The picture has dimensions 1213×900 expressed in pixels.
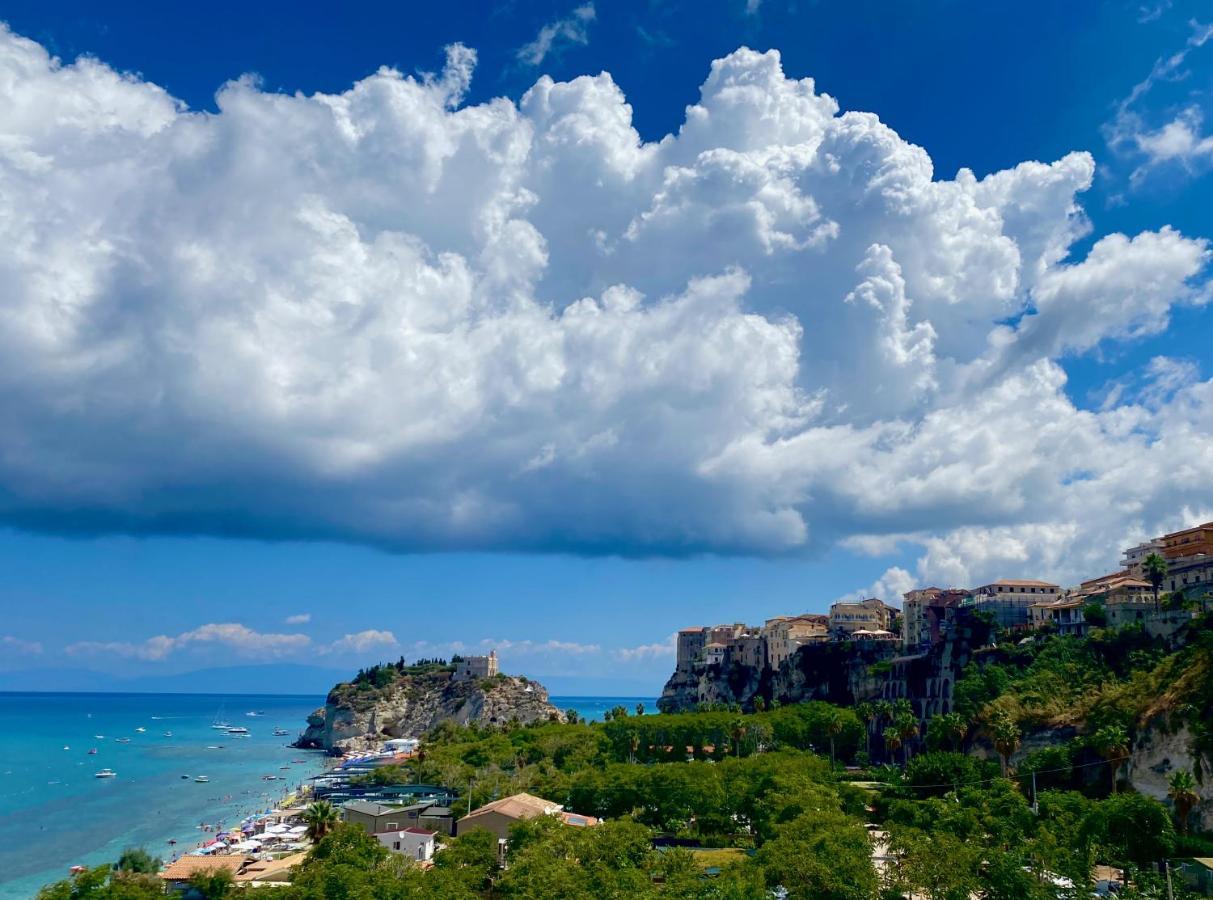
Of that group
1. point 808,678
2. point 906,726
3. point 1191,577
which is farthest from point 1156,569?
point 808,678

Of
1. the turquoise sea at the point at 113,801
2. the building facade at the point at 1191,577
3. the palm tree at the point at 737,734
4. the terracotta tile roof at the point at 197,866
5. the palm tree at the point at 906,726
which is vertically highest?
the building facade at the point at 1191,577

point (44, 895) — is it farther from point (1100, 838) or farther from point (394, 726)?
point (394, 726)

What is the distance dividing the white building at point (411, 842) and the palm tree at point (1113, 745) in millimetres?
50354

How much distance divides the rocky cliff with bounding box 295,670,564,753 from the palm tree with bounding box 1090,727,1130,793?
11754 centimetres

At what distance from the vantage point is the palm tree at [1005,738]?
8071cm

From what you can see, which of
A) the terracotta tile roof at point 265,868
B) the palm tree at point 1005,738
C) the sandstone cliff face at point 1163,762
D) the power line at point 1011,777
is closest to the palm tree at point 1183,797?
the sandstone cliff face at point 1163,762

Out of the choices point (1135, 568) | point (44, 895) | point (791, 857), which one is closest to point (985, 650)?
point (1135, 568)

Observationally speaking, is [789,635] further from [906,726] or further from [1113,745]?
[1113,745]

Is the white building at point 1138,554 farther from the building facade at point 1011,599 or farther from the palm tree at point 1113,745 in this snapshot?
the palm tree at point 1113,745

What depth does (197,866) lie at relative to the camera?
60031 mm

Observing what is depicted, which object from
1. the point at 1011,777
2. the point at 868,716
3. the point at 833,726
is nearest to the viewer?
the point at 1011,777

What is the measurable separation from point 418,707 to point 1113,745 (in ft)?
486

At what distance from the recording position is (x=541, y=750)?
101812 millimetres

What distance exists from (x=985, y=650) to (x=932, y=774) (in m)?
32.7
